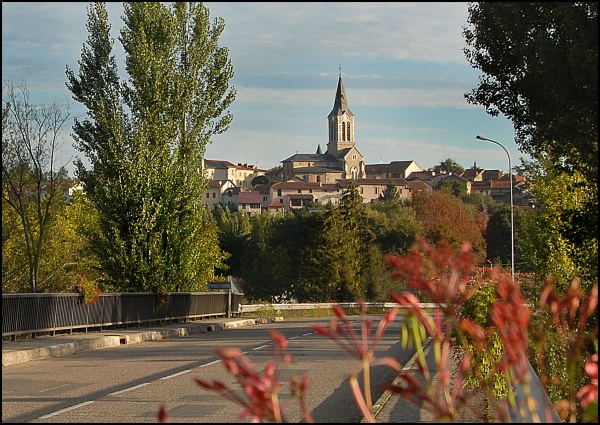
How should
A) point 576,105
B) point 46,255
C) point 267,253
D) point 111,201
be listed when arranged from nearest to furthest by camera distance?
point 576,105 → point 111,201 → point 46,255 → point 267,253

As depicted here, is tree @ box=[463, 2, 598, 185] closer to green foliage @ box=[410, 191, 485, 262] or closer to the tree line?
the tree line

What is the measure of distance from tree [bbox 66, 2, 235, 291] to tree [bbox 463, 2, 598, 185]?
19358 millimetres

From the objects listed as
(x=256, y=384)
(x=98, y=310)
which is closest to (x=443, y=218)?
(x=98, y=310)

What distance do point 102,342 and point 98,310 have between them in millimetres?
3543

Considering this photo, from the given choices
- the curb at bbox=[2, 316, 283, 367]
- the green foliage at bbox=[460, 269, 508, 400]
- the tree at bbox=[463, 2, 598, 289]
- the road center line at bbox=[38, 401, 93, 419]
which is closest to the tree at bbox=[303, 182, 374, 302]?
the curb at bbox=[2, 316, 283, 367]

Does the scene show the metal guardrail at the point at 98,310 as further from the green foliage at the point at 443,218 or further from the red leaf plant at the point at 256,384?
the green foliage at the point at 443,218

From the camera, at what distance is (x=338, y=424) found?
10562 mm

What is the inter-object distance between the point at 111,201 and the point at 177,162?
3.18 m

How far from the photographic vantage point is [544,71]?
1427 centimetres

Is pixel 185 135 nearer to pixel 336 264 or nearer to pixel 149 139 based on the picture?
pixel 149 139

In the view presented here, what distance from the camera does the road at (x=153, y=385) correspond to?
1128 centimetres

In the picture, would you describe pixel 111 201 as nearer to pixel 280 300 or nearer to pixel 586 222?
pixel 586 222

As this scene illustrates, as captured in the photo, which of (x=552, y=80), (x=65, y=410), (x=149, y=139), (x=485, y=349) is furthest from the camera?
(x=149, y=139)

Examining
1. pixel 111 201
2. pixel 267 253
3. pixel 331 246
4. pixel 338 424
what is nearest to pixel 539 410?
pixel 338 424
